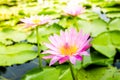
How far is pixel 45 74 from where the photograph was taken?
1100mm

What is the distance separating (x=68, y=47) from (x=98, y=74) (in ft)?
0.93

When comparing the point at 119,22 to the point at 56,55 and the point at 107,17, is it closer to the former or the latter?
the point at 107,17

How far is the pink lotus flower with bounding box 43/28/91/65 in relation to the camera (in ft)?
2.49

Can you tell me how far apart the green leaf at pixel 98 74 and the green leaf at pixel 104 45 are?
0.58ft

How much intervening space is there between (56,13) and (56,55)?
1.54m

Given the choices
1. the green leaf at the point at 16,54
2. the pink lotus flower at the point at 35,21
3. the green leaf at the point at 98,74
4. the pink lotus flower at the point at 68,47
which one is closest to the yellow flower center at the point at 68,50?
the pink lotus flower at the point at 68,47

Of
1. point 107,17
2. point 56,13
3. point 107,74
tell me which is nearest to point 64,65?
point 107,74

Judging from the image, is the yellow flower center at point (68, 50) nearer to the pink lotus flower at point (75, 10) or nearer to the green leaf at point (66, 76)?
the green leaf at point (66, 76)

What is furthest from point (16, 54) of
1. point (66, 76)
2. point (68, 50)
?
point (68, 50)

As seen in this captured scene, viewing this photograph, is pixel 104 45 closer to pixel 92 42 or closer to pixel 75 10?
pixel 92 42

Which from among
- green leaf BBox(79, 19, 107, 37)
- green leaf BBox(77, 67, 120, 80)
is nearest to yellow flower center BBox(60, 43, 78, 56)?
green leaf BBox(77, 67, 120, 80)

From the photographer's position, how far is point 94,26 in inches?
62.6

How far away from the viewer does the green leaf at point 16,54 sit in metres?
1.34

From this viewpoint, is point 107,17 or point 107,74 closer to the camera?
point 107,74
